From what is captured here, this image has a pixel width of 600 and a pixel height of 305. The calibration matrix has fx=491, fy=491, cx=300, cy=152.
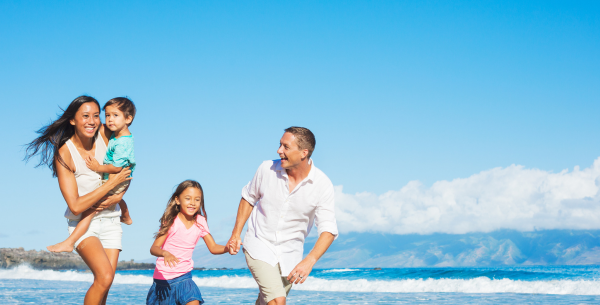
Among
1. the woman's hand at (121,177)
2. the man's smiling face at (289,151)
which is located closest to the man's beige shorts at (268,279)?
the man's smiling face at (289,151)

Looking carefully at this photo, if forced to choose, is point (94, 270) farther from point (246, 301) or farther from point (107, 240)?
point (246, 301)

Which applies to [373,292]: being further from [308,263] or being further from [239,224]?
[308,263]

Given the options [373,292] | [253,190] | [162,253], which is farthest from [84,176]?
[373,292]

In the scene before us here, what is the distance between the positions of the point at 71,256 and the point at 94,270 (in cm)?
6027

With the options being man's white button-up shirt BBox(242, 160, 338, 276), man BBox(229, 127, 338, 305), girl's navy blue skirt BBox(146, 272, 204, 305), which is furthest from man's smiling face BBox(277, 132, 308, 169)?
girl's navy blue skirt BBox(146, 272, 204, 305)

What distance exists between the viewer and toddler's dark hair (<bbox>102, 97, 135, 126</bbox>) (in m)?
4.45

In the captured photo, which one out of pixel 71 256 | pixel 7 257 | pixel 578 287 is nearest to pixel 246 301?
pixel 578 287

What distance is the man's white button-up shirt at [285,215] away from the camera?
4.48 m

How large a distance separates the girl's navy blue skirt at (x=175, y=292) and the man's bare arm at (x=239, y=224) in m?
0.73

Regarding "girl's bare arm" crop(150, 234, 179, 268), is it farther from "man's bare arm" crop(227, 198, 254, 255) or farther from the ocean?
the ocean

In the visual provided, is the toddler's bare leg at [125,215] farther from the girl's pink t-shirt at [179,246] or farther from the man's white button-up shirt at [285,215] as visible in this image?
the man's white button-up shirt at [285,215]

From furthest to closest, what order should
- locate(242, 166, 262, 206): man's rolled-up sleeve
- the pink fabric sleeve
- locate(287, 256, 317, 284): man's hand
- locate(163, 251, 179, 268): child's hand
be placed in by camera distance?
the pink fabric sleeve → locate(163, 251, 179, 268): child's hand → locate(242, 166, 262, 206): man's rolled-up sleeve → locate(287, 256, 317, 284): man's hand

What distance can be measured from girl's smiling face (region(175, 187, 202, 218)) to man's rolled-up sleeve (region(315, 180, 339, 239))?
132 cm

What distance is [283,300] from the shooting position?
14.3 ft
